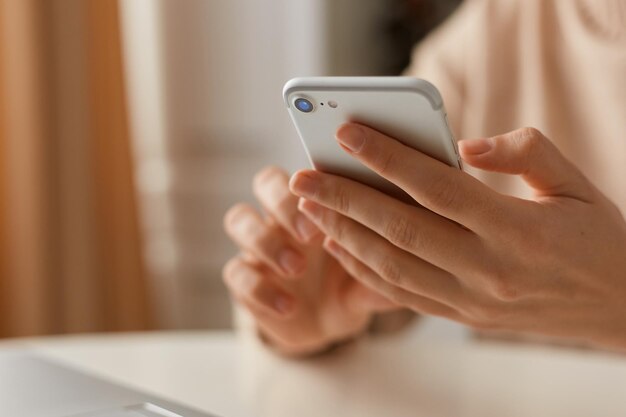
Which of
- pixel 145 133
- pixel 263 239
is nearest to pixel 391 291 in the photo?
pixel 263 239

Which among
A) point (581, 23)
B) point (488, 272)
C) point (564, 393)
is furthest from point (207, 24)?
point (488, 272)

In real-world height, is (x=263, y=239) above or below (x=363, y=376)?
above

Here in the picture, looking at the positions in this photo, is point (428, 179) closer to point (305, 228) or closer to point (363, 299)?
point (305, 228)

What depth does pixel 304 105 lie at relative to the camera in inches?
22.8

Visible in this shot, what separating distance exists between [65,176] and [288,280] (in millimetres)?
1228

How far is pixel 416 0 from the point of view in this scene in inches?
105

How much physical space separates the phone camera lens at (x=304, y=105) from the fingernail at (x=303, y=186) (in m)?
0.05

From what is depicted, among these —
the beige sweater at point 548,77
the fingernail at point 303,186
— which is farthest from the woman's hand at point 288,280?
the beige sweater at point 548,77

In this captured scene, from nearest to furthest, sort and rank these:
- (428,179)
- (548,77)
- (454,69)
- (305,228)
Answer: (428,179) → (305,228) → (548,77) → (454,69)

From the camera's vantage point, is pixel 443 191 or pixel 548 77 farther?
pixel 548 77

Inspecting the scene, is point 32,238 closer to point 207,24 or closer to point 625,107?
point 207,24

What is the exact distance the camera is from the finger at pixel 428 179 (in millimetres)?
546

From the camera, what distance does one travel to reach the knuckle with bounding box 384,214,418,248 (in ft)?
1.91

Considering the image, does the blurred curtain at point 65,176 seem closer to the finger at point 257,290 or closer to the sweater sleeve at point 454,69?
the sweater sleeve at point 454,69
